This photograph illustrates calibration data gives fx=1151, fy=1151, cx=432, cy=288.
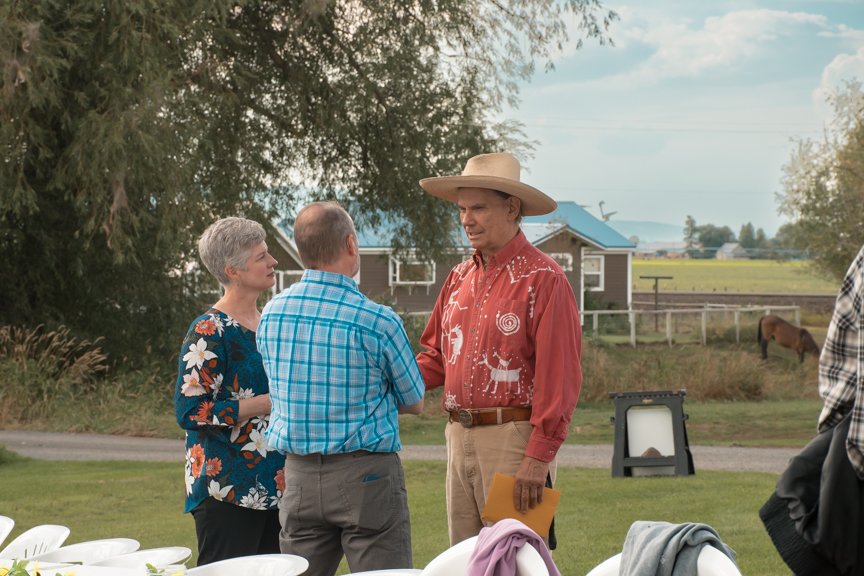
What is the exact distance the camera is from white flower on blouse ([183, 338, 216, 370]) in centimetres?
413

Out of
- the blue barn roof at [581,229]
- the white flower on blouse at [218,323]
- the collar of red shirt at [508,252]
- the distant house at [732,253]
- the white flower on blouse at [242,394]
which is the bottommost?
the white flower on blouse at [242,394]

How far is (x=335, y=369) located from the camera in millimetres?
3807

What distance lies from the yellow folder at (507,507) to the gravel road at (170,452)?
27.5 feet

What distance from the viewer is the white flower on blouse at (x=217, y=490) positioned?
417cm

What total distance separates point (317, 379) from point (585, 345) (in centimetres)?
1992

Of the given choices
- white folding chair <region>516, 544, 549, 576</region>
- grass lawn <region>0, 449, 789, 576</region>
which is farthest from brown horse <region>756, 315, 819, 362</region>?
white folding chair <region>516, 544, 549, 576</region>

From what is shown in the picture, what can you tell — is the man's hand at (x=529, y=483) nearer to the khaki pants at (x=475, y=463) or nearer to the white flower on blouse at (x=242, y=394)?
the khaki pants at (x=475, y=463)

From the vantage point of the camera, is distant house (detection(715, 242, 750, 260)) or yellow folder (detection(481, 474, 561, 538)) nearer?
yellow folder (detection(481, 474, 561, 538))

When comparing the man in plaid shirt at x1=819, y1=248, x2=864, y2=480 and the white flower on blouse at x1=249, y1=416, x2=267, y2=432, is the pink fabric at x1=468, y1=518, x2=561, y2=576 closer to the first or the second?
the man in plaid shirt at x1=819, y1=248, x2=864, y2=480

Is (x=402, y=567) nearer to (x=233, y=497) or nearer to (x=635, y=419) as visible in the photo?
(x=233, y=497)

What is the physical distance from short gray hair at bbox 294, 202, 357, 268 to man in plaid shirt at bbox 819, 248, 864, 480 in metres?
1.59

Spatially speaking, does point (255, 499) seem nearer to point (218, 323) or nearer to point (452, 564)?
point (218, 323)

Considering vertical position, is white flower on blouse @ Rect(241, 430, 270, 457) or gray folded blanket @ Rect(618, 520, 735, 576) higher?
white flower on blouse @ Rect(241, 430, 270, 457)

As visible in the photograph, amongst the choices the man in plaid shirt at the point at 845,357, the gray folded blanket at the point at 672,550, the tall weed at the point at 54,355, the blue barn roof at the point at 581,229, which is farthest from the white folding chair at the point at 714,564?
the blue barn roof at the point at 581,229
